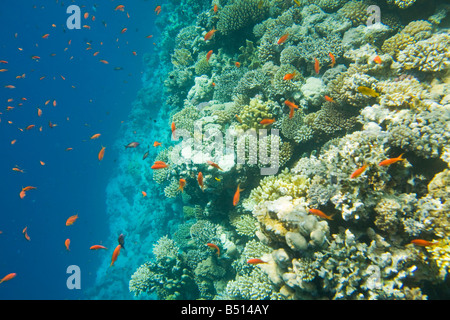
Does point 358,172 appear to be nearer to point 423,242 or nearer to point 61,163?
point 423,242

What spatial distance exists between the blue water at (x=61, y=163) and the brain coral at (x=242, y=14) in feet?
40.0

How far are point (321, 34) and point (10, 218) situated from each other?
201 ft

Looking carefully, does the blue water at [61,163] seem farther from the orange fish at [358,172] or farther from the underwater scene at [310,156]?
the orange fish at [358,172]

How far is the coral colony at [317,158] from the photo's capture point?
3285 millimetres

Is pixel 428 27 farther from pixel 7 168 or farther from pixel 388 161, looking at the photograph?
pixel 7 168

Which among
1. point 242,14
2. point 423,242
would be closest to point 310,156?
point 423,242

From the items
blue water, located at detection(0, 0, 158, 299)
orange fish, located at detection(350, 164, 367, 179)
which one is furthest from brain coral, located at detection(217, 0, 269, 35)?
blue water, located at detection(0, 0, 158, 299)

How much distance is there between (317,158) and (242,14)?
6525 mm

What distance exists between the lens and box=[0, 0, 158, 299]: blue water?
107 ft

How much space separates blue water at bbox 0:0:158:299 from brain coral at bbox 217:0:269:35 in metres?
12.2

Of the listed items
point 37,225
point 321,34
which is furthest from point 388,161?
point 37,225

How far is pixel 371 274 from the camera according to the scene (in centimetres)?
325

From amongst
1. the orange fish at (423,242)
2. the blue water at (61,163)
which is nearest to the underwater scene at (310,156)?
the orange fish at (423,242)

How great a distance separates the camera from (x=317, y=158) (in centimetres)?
532
